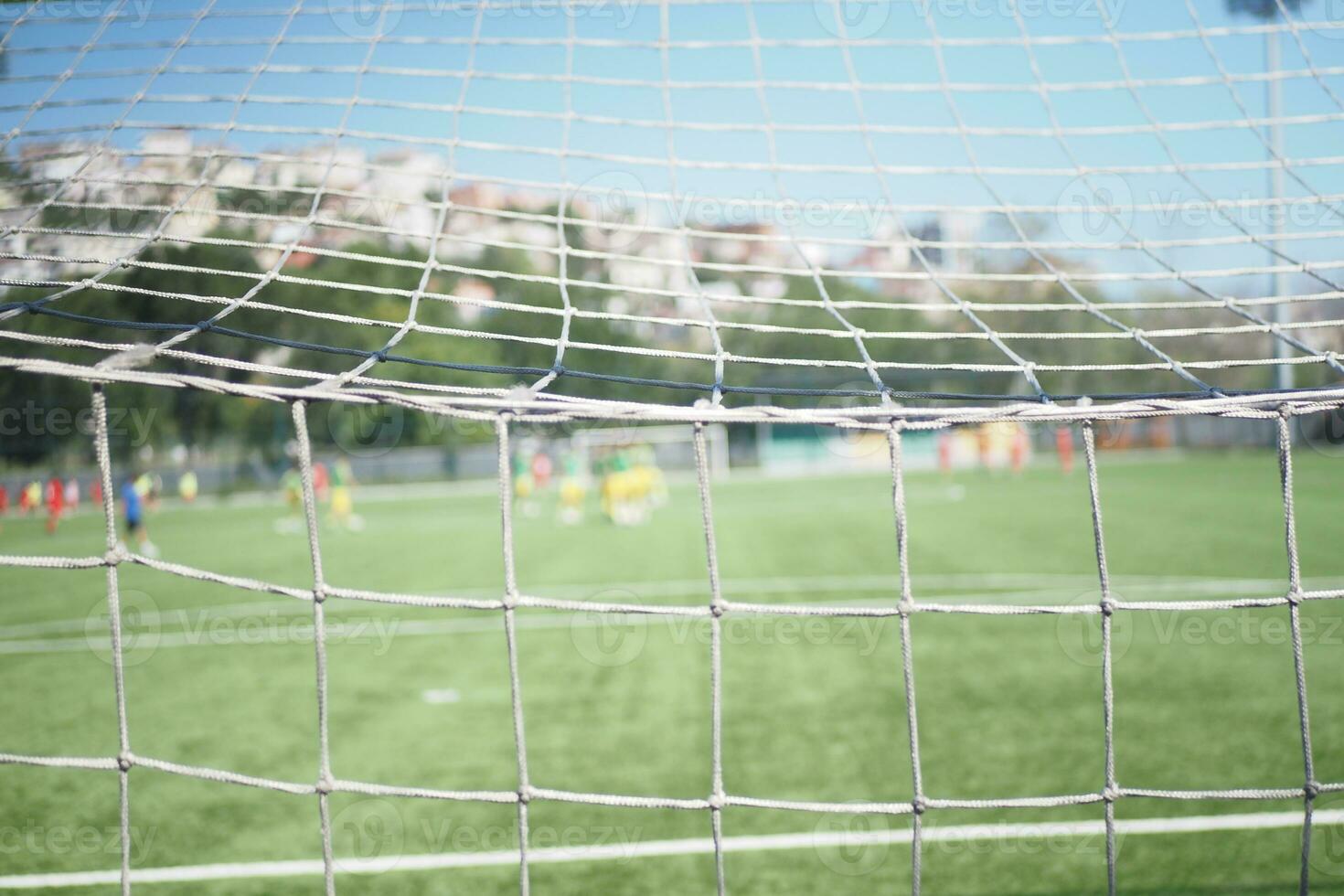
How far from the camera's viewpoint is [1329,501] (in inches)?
542

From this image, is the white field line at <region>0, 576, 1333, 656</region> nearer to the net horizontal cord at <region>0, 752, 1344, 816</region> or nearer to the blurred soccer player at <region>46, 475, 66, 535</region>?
the blurred soccer player at <region>46, 475, 66, 535</region>

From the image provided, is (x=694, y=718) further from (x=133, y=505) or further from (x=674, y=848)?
(x=133, y=505)

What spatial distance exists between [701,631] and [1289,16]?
518cm

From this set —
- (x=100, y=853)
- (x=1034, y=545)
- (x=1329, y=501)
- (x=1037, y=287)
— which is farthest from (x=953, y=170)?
(x=1037, y=287)

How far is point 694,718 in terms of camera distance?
5.14 metres

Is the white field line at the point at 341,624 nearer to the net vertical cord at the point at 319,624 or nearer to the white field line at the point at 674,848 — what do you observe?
the white field line at the point at 674,848

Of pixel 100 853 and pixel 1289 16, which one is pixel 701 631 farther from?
pixel 1289 16

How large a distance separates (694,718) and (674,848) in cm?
151

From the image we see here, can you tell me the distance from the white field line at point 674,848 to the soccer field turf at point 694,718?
1.5 inches

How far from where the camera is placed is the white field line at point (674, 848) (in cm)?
346

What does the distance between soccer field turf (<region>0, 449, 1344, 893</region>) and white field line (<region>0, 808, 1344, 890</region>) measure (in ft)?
0.12

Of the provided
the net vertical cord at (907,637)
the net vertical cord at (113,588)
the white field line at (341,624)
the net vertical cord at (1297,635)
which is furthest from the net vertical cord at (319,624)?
the white field line at (341,624)

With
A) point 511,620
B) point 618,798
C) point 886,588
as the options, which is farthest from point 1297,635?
point 886,588

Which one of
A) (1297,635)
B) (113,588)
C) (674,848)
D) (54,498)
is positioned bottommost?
(54,498)
